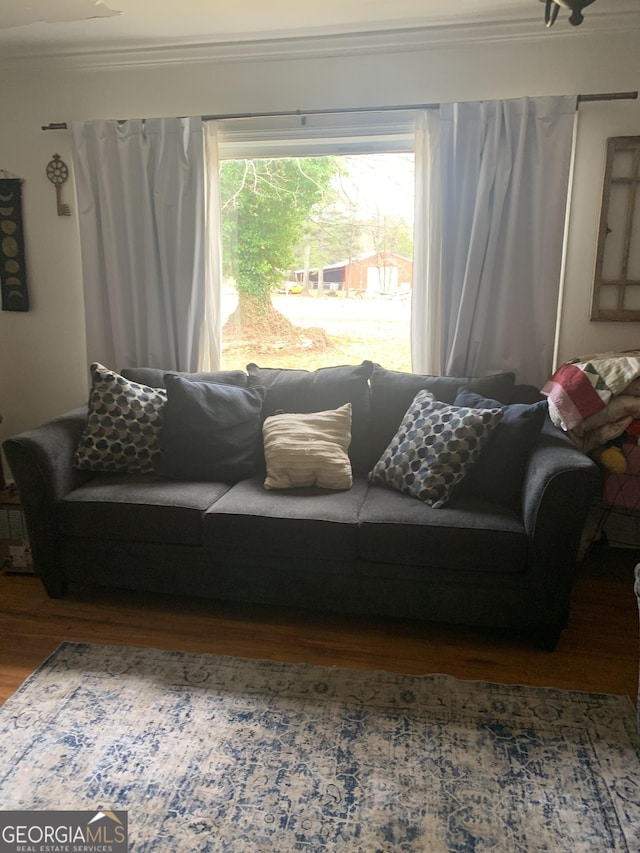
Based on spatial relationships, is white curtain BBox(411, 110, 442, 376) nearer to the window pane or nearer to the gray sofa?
the window pane

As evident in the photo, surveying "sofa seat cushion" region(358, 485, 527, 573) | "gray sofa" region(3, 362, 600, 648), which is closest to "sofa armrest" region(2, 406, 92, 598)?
"gray sofa" region(3, 362, 600, 648)

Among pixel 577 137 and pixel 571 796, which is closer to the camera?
pixel 571 796

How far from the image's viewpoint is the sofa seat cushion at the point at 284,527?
2.40 m

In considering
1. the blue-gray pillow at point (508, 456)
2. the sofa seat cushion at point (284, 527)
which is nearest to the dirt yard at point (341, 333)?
the blue-gray pillow at point (508, 456)

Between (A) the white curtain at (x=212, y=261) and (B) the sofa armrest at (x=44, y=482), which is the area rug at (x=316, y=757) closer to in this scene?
(B) the sofa armrest at (x=44, y=482)

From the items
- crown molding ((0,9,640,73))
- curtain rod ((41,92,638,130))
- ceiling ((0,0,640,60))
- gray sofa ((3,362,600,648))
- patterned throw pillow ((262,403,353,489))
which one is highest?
ceiling ((0,0,640,60))

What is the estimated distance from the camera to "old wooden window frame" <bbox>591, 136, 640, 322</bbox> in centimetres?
292

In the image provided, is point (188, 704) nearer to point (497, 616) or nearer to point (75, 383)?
point (497, 616)

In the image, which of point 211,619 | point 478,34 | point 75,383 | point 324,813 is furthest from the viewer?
point 75,383

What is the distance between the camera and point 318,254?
344 centimetres

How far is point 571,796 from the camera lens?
174 cm

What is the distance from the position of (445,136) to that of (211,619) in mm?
2425

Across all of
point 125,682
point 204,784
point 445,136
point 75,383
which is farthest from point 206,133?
point 204,784

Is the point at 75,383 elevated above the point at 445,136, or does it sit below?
below
